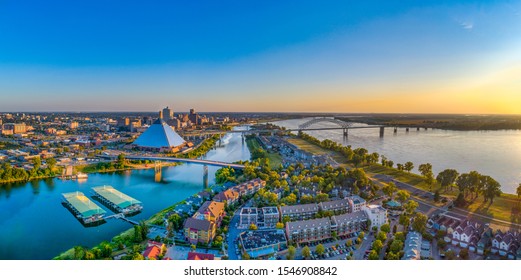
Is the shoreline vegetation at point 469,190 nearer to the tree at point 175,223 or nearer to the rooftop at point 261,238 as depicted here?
the rooftop at point 261,238

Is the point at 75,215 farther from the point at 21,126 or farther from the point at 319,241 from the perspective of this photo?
the point at 21,126

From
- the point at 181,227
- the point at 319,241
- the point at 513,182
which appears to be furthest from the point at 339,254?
the point at 513,182

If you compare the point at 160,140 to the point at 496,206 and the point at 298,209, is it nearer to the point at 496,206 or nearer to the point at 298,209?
the point at 298,209

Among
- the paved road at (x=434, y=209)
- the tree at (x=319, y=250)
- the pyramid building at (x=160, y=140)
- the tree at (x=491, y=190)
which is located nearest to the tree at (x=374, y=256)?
the tree at (x=319, y=250)

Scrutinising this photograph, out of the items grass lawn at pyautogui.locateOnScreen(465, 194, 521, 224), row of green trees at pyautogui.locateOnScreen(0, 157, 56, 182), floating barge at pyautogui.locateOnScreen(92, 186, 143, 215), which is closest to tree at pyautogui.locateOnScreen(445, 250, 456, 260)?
grass lawn at pyautogui.locateOnScreen(465, 194, 521, 224)

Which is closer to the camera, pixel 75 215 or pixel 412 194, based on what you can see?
pixel 75 215

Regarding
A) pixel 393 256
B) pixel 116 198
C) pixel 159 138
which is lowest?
pixel 116 198

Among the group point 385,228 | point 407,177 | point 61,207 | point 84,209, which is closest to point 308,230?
point 385,228
